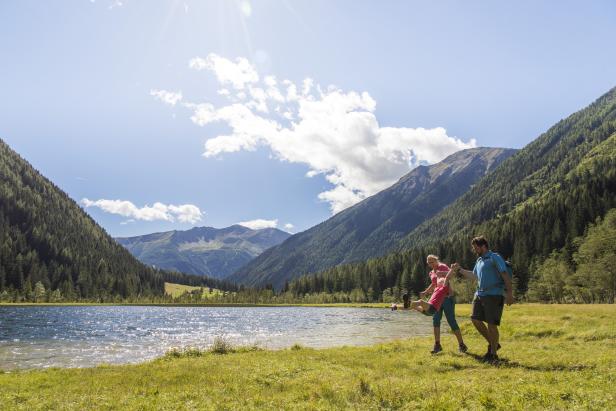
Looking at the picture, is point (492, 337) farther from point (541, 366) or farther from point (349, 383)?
point (349, 383)

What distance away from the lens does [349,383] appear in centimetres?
1202

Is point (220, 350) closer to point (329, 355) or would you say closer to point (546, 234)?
point (329, 355)

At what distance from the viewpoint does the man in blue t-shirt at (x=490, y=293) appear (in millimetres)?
14883

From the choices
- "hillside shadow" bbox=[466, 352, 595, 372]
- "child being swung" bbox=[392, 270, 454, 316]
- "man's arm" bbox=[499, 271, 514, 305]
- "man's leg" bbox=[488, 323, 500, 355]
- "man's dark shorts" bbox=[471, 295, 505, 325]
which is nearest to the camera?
"hillside shadow" bbox=[466, 352, 595, 372]

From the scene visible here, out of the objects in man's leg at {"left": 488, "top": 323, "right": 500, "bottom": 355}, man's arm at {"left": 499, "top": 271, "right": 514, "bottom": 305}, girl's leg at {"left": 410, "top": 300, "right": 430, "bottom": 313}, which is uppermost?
man's arm at {"left": 499, "top": 271, "right": 514, "bottom": 305}

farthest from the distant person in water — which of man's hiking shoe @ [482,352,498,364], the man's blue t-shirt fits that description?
the man's blue t-shirt

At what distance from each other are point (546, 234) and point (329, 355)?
13563cm

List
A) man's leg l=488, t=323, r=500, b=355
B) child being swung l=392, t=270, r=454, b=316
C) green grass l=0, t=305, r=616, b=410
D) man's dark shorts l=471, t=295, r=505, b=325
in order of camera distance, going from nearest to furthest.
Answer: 1. green grass l=0, t=305, r=616, b=410
2. man's dark shorts l=471, t=295, r=505, b=325
3. man's leg l=488, t=323, r=500, b=355
4. child being swung l=392, t=270, r=454, b=316

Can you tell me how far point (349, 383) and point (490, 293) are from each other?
6208mm

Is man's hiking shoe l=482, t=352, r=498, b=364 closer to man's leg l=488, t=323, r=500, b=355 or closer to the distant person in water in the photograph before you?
man's leg l=488, t=323, r=500, b=355

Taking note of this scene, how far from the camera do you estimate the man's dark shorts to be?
1486 centimetres

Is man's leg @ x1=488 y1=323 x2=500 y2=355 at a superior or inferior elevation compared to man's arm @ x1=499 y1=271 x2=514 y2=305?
inferior

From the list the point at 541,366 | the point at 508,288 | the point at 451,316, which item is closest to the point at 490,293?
the point at 508,288

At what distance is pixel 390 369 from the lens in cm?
1468
